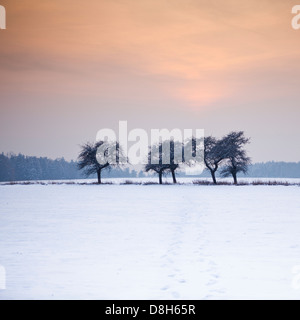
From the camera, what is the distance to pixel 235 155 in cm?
6322

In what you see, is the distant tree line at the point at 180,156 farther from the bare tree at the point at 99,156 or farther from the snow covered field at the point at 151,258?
the snow covered field at the point at 151,258

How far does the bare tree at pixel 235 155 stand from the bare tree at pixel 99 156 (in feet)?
73.0

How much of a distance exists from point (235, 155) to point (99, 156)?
27366mm

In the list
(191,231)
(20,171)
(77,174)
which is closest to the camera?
(191,231)

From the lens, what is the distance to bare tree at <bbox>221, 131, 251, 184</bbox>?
63188 mm

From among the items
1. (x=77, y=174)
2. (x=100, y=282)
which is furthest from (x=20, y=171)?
(x=100, y=282)

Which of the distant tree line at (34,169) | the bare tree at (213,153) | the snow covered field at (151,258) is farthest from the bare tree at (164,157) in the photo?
the distant tree line at (34,169)

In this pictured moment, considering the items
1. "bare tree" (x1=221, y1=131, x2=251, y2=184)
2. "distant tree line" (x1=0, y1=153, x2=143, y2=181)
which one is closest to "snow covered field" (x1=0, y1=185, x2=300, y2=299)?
"bare tree" (x1=221, y1=131, x2=251, y2=184)

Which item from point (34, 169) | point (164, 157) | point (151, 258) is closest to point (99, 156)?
point (164, 157)

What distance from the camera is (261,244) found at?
1177cm

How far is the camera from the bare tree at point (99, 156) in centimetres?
7038

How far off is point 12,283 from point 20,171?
14662 cm

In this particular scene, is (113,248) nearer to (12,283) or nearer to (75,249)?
(75,249)

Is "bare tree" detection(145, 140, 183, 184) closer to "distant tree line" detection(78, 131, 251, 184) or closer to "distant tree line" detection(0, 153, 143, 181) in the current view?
"distant tree line" detection(78, 131, 251, 184)
